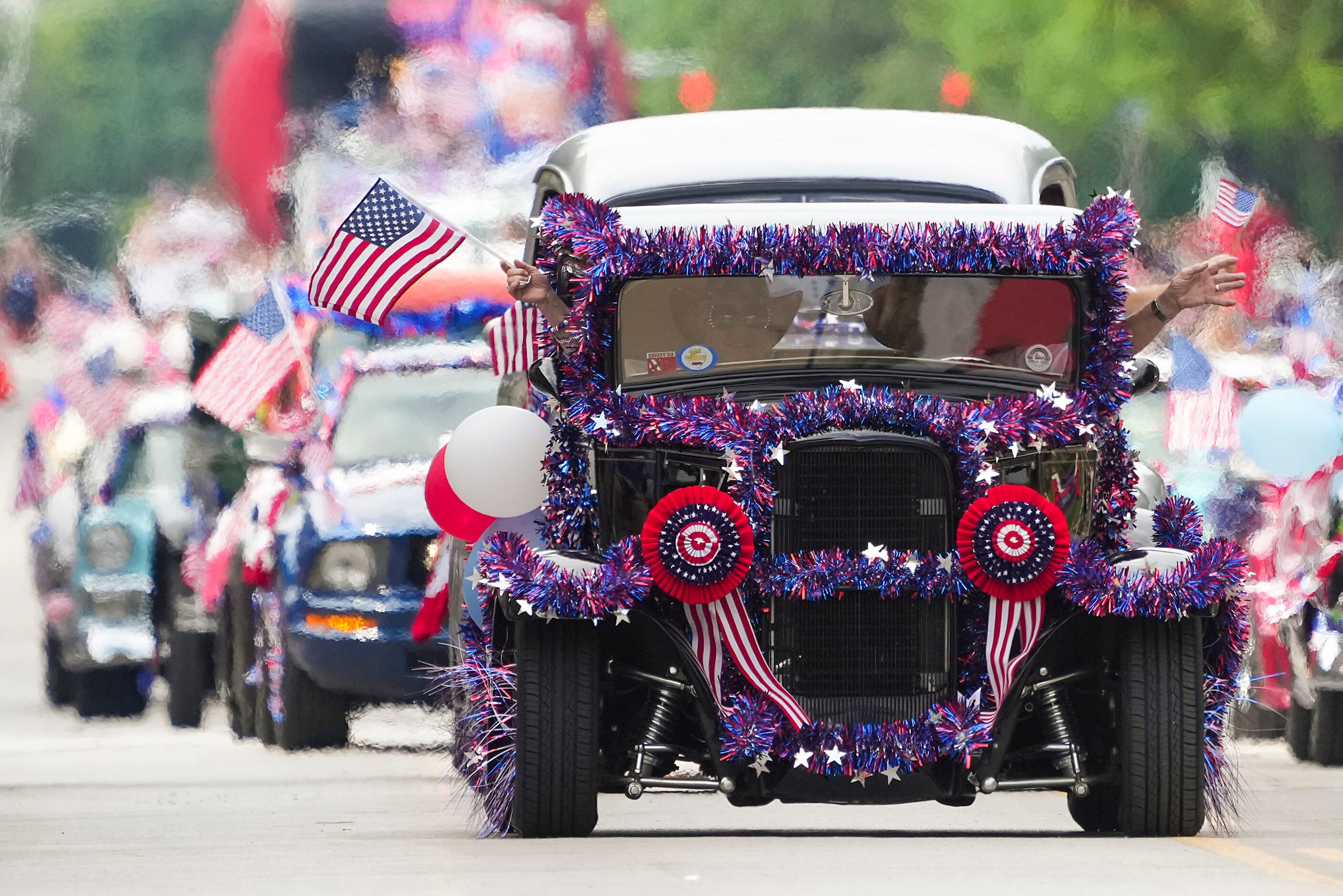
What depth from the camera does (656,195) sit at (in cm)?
1274

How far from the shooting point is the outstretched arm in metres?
11.6

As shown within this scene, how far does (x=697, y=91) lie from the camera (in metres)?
37.1

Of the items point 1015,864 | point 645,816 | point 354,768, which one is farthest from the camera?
point 354,768

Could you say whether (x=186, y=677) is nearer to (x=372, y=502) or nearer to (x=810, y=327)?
(x=372, y=502)

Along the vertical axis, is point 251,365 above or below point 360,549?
above

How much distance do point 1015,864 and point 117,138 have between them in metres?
24.0

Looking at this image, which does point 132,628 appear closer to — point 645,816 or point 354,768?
point 354,768

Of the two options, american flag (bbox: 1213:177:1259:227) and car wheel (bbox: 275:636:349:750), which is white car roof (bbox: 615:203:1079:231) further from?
car wheel (bbox: 275:636:349:750)

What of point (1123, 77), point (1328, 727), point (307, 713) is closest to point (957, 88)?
point (1123, 77)

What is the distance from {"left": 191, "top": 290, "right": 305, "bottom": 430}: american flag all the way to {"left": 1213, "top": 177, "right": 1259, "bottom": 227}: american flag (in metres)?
5.32

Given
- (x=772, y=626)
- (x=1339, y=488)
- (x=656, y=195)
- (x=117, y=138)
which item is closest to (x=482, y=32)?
(x=117, y=138)

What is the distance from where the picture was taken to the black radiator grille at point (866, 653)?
1080 cm

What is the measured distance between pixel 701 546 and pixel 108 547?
10099 millimetres

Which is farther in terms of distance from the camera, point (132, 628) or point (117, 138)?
point (117, 138)
